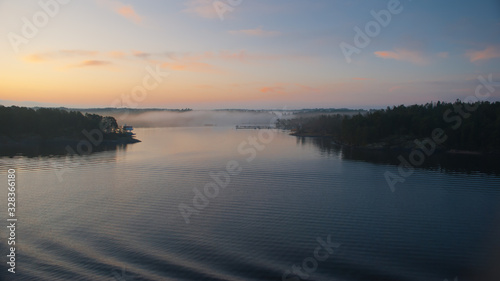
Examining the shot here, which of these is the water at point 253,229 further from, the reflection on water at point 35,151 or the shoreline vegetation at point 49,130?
the shoreline vegetation at point 49,130

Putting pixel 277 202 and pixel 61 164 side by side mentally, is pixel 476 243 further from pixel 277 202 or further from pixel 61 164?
pixel 61 164

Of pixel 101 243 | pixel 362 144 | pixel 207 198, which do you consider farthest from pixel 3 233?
pixel 362 144

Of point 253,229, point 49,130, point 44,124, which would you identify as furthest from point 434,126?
point 44,124

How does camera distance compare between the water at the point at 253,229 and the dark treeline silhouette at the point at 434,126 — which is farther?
the dark treeline silhouette at the point at 434,126

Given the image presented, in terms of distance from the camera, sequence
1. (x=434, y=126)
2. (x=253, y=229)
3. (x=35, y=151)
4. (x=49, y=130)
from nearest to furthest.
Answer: (x=253, y=229), (x=35, y=151), (x=434, y=126), (x=49, y=130)

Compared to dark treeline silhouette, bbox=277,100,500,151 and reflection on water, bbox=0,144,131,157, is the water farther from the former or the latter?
dark treeline silhouette, bbox=277,100,500,151

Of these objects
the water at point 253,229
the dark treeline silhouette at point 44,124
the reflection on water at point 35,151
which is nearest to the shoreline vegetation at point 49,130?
the dark treeline silhouette at point 44,124

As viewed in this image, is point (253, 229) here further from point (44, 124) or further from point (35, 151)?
point (44, 124)
